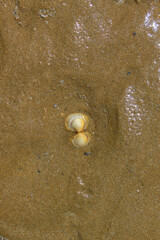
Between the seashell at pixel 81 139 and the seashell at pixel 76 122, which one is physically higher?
the seashell at pixel 76 122

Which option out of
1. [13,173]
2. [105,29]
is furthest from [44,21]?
[13,173]

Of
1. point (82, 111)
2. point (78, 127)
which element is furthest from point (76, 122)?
point (82, 111)

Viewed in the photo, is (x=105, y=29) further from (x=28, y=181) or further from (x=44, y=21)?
(x=28, y=181)
